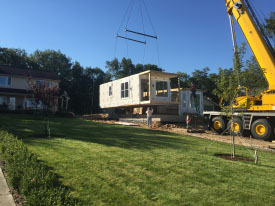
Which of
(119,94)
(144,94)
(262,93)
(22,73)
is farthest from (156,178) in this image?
(22,73)

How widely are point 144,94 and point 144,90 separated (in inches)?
19.5

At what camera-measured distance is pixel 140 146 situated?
820 centimetres

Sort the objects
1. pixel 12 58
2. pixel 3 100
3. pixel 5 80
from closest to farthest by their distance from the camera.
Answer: pixel 3 100
pixel 5 80
pixel 12 58

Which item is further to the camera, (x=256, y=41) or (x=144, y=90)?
(x=144, y=90)

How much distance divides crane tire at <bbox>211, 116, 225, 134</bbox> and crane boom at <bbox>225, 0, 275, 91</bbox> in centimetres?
375

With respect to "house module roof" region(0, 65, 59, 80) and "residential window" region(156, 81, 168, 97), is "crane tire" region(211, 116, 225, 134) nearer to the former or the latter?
"residential window" region(156, 81, 168, 97)

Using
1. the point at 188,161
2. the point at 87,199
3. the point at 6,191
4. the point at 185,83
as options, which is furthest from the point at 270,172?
the point at 185,83

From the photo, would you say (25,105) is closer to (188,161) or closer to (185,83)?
(188,161)

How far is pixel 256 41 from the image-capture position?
1285 centimetres

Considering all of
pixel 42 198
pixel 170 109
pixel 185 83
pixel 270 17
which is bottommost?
pixel 42 198

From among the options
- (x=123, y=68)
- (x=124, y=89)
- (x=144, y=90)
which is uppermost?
(x=123, y=68)

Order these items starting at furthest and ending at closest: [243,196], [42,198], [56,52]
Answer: [56,52] → [243,196] → [42,198]

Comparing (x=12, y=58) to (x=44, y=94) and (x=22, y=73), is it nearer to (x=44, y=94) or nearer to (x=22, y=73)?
(x=22, y=73)

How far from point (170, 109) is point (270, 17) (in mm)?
18996
